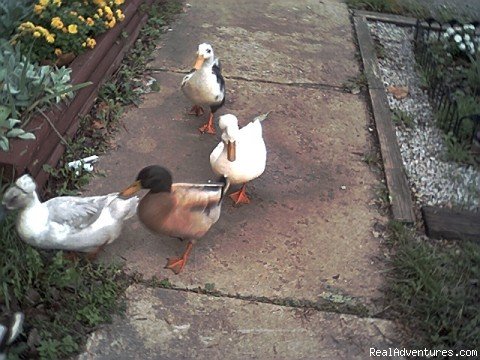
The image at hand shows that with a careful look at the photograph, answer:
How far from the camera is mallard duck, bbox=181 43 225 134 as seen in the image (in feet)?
13.7

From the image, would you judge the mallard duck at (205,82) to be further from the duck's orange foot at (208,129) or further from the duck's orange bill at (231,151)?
the duck's orange bill at (231,151)

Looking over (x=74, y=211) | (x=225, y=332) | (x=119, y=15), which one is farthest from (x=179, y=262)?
(x=119, y=15)

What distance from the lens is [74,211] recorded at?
10.6 ft

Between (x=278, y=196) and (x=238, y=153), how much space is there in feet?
1.62

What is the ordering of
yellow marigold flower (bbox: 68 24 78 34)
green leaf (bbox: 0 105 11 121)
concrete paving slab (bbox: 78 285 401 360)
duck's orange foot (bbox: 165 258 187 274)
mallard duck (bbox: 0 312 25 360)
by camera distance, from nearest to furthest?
mallard duck (bbox: 0 312 25 360) → concrete paving slab (bbox: 78 285 401 360) → duck's orange foot (bbox: 165 258 187 274) → green leaf (bbox: 0 105 11 121) → yellow marigold flower (bbox: 68 24 78 34)

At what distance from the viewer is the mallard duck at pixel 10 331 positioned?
280 cm

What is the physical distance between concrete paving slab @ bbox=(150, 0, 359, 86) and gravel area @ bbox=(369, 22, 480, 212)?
391mm

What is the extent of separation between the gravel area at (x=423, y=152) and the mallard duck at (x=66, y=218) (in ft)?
6.24

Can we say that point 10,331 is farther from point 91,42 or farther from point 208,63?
point 91,42

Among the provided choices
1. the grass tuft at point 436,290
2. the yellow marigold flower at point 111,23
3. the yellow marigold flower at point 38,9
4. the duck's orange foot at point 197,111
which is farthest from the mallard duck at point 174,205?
the yellow marigold flower at point 111,23

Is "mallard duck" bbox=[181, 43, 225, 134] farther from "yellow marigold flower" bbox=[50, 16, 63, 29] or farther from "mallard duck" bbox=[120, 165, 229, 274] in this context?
"mallard duck" bbox=[120, 165, 229, 274]

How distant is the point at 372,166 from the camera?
438 cm

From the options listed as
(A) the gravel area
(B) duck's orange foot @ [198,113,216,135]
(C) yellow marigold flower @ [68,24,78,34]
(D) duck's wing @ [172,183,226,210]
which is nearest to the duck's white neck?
(B) duck's orange foot @ [198,113,216,135]

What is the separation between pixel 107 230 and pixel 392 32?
393 cm
